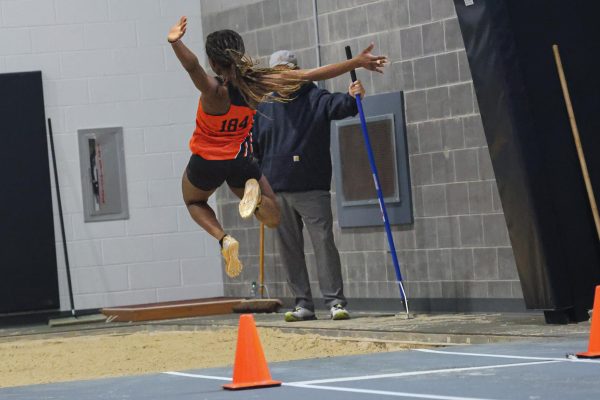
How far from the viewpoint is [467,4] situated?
33.9 ft

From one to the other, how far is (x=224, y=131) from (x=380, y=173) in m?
4.64

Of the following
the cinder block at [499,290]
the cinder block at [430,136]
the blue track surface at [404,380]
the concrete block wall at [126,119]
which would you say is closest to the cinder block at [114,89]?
the concrete block wall at [126,119]

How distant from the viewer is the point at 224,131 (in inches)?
340

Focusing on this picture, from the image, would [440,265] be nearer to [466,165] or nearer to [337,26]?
[466,165]

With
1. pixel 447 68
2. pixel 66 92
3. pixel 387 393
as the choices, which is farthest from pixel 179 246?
pixel 387 393

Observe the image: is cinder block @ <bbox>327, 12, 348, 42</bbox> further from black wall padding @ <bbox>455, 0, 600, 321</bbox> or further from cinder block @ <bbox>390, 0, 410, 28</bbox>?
black wall padding @ <bbox>455, 0, 600, 321</bbox>

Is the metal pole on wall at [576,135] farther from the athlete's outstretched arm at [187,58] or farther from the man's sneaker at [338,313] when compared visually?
the athlete's outstretched arm at [187,58]

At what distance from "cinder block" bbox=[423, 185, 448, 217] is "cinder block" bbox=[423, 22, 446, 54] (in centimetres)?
128

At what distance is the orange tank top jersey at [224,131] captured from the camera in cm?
855

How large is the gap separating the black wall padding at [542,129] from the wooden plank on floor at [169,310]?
4.96 m

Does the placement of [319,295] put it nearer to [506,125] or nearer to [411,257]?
[411,257]

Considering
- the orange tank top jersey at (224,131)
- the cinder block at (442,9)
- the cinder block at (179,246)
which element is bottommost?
the cinder block at (179,246)

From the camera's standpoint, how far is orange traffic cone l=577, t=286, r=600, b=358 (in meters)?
7.75

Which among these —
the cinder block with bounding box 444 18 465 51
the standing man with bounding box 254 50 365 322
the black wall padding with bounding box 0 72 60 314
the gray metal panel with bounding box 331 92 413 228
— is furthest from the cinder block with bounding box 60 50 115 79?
the cinder block with bounding box 444 18 465 51
